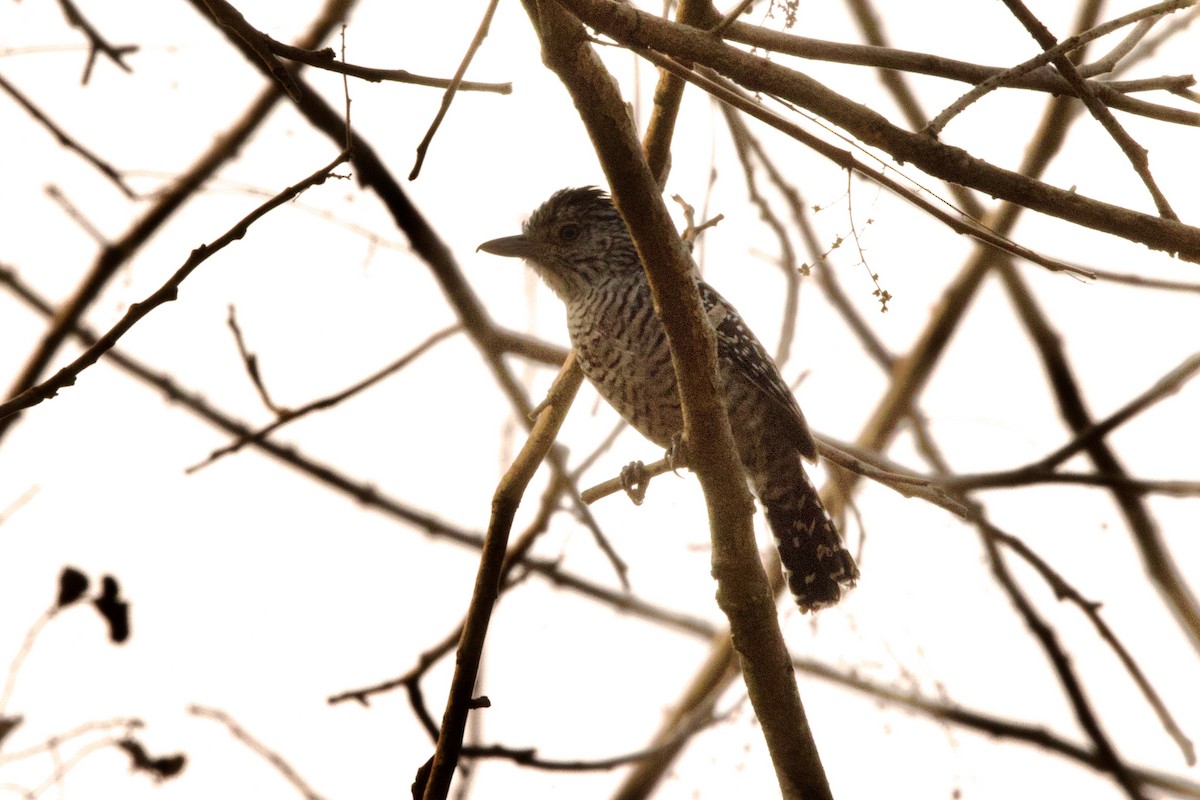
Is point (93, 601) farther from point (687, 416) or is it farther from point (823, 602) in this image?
point (823, 602)

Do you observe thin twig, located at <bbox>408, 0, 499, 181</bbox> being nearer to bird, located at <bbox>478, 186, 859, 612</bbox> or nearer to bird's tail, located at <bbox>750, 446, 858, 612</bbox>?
bird, located at <bbox>478, 186, 859, 612</bbox>

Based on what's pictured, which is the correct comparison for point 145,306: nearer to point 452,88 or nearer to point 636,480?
point 452,88

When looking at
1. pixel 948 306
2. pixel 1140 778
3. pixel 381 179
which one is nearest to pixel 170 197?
pixel 381 179

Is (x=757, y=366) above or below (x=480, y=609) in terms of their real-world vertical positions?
above

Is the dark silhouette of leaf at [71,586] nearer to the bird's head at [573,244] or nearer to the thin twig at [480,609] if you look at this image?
the thin twig at [480,609]

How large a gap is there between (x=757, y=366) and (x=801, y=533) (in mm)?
722

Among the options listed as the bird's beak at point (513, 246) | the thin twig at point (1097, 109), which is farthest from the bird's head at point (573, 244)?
the thin twig at point (1097, 109)

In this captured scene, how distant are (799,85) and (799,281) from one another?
2225mm

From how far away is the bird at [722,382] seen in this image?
14.5 feet

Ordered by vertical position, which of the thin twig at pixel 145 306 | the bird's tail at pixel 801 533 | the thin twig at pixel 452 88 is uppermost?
the bird's tail at pixel 801 533

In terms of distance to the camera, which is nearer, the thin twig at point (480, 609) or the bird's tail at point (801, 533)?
the thin twig at point (480, 609)

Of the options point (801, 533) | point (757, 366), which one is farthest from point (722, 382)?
point (801, 533)

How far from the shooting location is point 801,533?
4.80m

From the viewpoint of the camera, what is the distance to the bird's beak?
5.21 metres
